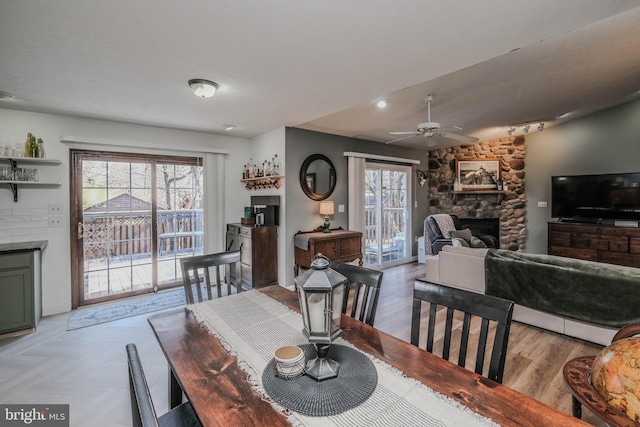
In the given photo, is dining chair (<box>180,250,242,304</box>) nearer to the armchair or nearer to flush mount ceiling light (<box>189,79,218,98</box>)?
flush mount ceiling light (<box>189,79,218,98</box>)

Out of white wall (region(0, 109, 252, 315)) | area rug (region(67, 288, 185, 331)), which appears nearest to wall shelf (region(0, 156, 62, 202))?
white wall (region(0, 109, 252, 315))

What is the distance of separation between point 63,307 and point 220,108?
10.2 feet

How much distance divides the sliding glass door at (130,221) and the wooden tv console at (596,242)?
6.43 metres

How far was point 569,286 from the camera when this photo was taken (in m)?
2.63

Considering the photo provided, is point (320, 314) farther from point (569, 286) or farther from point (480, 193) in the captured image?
point (480, 193)

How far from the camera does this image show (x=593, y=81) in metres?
3.80

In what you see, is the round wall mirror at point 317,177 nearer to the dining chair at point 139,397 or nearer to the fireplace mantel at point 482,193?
the fireplace mantel at point 482,193

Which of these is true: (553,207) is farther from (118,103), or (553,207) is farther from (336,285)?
(118,103)

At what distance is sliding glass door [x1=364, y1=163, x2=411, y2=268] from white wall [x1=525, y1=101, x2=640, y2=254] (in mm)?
2553

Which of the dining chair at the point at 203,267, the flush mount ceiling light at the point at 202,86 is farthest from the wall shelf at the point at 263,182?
the dining chair at the point at 203,267

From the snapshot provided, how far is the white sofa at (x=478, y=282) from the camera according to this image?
2688 millimetres

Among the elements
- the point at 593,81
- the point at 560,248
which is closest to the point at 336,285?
the point at 593,81

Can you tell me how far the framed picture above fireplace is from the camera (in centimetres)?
640

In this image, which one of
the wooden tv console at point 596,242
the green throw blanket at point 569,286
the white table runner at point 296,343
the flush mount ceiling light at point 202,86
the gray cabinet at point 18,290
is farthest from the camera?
the wooden tv console at point 596,242
